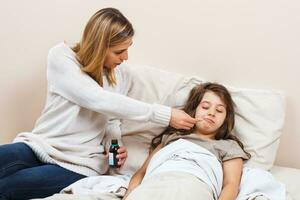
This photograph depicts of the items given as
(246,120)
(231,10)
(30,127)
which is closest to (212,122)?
(246,120)

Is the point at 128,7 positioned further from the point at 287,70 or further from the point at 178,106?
the point at 287,70

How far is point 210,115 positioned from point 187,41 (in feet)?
1.45

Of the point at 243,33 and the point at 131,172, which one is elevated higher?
the point at 243,33

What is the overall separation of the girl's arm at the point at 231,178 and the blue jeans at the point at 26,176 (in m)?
0.61

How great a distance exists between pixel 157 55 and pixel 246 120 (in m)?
0.57

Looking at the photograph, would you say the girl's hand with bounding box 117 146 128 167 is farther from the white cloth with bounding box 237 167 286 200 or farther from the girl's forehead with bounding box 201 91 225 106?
the white cloth with bounding box 237 167 286 200

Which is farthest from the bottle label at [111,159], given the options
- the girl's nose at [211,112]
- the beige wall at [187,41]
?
the beige wall at [187,41]

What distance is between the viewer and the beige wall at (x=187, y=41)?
6.32ft

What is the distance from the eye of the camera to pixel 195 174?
1.58m

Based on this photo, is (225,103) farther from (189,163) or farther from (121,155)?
(121,155)

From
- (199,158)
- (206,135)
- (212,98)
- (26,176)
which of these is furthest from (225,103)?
(26,176)

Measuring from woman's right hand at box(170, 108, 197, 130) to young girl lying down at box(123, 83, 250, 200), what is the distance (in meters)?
0.05

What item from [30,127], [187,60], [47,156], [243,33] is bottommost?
[30,127]

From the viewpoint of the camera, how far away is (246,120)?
6.18 ft
